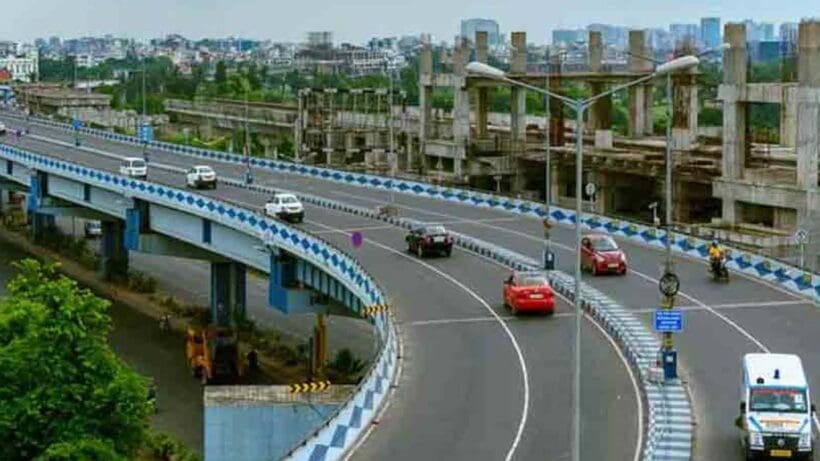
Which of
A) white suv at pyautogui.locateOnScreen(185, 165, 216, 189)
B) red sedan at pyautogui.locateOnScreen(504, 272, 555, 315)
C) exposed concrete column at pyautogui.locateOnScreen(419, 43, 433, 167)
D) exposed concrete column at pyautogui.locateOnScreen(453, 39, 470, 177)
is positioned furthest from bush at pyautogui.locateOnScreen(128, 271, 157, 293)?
red sedan at pyautogui.locateOnScreen(504, 272, 555, 315)

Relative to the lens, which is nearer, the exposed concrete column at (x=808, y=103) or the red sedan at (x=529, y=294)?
the red sedan at (x=529, y=294)

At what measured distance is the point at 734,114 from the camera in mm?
80250

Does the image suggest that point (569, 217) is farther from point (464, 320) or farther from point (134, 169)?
point (134, 169)

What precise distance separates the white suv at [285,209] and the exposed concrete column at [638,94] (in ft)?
128

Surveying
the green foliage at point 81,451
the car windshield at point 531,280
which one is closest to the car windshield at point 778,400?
the car windshield at point 531,280

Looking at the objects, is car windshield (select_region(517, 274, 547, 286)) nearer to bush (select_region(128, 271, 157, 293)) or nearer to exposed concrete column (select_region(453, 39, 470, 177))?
bush (select_region(128, 271, 157, 293))

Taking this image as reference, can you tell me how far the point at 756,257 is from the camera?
53.3 metres

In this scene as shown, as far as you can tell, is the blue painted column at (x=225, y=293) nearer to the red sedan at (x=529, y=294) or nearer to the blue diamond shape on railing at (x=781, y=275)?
the red sedan at (x=529, y=294)

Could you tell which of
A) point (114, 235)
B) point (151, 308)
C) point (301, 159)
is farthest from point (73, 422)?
point (301, 159)

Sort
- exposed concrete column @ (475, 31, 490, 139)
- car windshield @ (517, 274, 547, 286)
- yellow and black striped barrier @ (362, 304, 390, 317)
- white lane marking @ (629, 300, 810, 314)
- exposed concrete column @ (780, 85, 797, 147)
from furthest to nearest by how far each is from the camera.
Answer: exposed concrete column @ (475, 31, 490, 139) → exposed concrete column @ (780, 85, 797, 147) → white lane marking @ (629, 300, 810, 314) → car windshield @ (517, 274, 547, 286) → yellow and black striped barrier @ (362, 304, 390, 317)

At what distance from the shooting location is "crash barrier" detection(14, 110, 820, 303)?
167 ft

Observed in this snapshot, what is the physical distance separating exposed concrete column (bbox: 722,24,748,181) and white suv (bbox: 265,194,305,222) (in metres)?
26.4

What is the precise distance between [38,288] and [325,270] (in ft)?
44.7

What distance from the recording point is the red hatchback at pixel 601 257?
53031 millimetres
